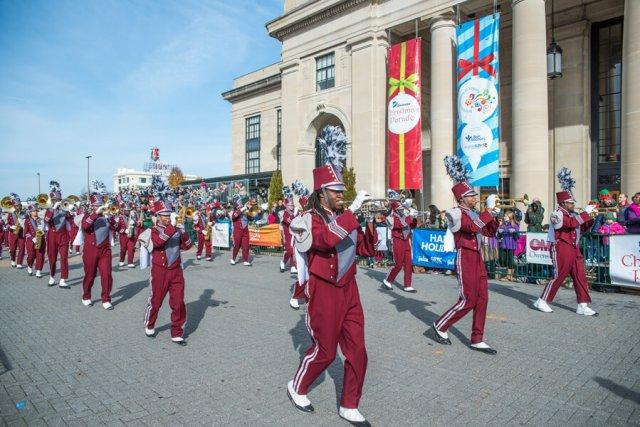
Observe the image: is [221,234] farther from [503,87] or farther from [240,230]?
[503,87]

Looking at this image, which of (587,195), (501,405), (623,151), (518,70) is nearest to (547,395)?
(501,405)

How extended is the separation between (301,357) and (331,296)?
80.7 inches

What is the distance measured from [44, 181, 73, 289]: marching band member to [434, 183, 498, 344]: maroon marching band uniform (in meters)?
10.0

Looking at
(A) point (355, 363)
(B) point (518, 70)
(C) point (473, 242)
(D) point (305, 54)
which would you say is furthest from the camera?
(D) point (305, 54)

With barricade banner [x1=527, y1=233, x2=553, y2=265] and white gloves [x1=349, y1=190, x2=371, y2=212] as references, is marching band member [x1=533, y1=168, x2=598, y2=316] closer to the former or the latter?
barricade banner [x1=527, y1=233, x2=553, y2=265]

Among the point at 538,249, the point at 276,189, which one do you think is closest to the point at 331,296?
the point at 538,249

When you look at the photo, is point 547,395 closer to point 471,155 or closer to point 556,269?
point 556,269

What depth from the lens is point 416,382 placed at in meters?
4.67

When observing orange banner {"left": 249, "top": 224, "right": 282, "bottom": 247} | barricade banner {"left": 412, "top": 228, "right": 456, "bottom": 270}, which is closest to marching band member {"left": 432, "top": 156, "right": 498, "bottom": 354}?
barricade banner {"left": 412, "top": 228, "right": 456, "bottom": 270}

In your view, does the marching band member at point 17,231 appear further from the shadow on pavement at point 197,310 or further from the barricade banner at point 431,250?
the barricade banner at point 431,250

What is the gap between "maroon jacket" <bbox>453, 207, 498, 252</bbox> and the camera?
5895mm

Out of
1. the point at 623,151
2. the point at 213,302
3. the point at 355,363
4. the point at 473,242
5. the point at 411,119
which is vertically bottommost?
the point at 213,302

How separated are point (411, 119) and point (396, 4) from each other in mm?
6924

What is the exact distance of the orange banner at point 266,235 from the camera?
19078 mm
